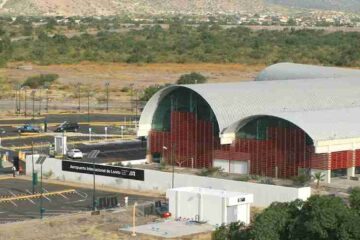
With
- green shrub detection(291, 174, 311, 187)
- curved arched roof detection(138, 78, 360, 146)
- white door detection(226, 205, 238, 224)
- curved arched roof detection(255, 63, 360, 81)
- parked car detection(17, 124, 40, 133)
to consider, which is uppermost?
curved arched roof detection(255, 63, 360, 81)

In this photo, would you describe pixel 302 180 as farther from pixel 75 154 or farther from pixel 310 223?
pixel 75 154

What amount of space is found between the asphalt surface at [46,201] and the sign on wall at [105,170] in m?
1.56

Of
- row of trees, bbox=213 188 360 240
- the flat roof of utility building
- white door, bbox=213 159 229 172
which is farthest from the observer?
white door, bbox=213 159 229 172

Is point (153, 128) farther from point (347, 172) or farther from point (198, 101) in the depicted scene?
point (347, 172)

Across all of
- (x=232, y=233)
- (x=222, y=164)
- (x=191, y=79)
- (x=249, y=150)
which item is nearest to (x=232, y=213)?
(x=232, y=233)

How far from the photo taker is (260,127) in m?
67.2

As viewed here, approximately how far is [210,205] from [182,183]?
29.0 ft

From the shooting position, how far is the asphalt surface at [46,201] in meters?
58.6

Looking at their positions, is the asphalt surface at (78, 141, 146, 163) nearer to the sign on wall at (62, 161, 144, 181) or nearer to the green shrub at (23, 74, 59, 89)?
the sign on wall at (62, 161, 144, 181)

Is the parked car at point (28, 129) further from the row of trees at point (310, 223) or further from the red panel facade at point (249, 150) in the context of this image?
the row of trees at point (310, 223)

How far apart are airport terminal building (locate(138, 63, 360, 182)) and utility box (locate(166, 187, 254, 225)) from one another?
31.0ft

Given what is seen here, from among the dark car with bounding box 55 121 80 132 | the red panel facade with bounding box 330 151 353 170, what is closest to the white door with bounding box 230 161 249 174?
the red panel facade with bounding box 330 151 353 170

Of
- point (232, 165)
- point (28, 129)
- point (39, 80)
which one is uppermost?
point (39, 80)

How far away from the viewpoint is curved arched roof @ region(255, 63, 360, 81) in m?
89.0
